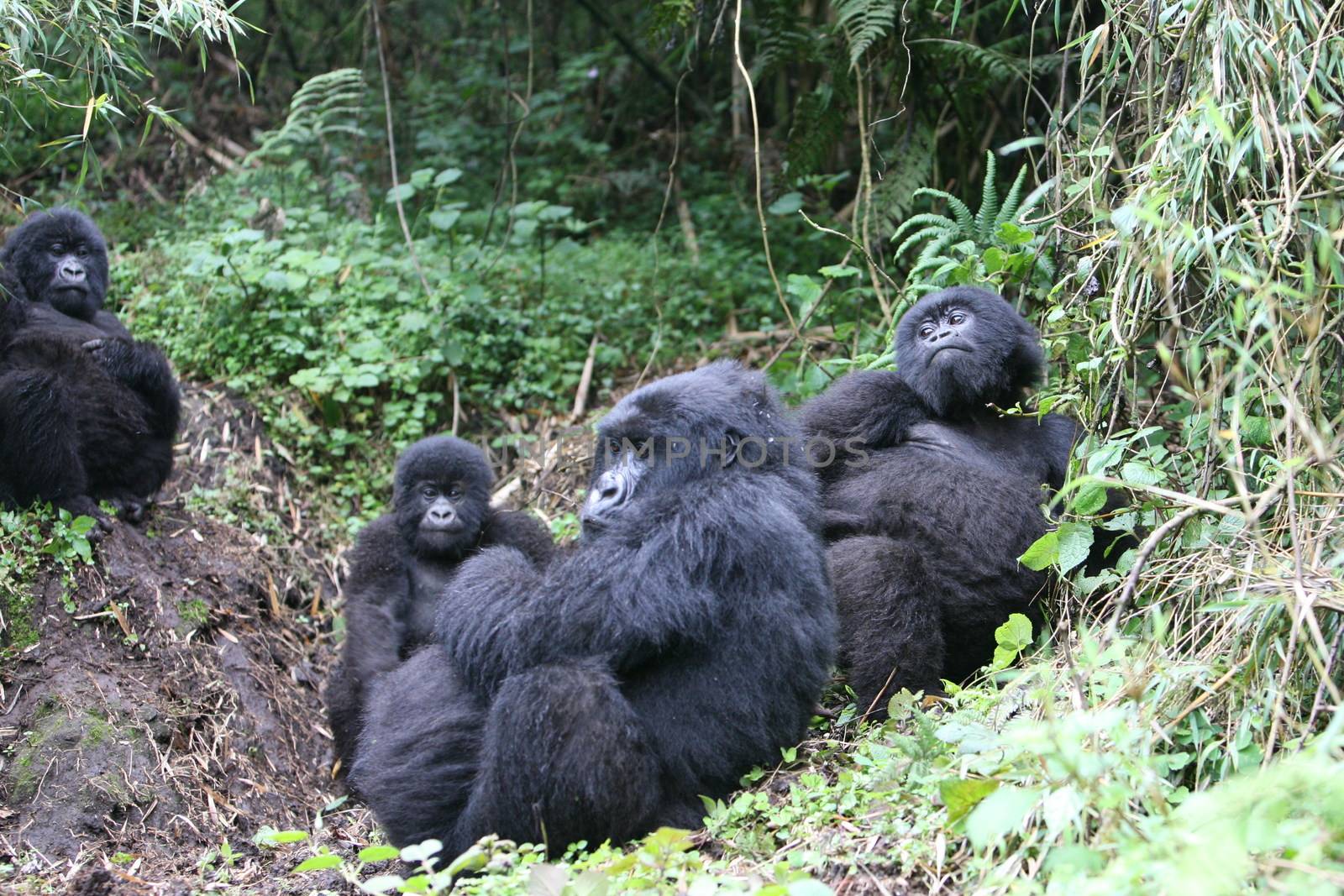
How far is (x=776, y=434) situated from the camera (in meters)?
3.65

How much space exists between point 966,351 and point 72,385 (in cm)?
353

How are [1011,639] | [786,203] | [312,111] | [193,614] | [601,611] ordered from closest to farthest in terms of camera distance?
[601,611]
[1011,639]
[193,614]
[786,203]
[312,111]

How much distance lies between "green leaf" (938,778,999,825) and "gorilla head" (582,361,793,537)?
3.70 feet

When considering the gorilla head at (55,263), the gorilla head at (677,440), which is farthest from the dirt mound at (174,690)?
the gorilla head at (677,440)

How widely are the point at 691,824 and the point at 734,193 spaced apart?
18.2 feet

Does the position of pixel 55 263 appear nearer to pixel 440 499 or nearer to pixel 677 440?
pixel 440 499

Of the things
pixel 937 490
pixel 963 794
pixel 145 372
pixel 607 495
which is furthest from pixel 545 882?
pixel 145 372

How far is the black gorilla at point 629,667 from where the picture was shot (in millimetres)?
3102

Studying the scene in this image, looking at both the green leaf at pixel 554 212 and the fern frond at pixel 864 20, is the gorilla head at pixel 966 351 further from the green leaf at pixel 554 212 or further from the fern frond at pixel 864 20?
the green leaf at pixel 554 212

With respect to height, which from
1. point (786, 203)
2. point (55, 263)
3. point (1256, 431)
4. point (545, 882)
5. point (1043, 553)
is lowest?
point (545, 882)

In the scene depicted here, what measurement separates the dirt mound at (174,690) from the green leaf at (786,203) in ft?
10.2

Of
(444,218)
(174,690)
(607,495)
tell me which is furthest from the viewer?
(444,218)

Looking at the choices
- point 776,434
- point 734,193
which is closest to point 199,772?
point 776,434

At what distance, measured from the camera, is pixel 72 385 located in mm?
4859
